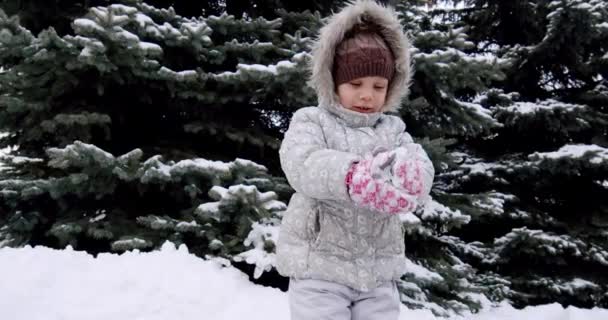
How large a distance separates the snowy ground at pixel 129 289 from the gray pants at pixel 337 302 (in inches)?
67.5

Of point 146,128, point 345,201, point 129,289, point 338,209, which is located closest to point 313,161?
point 345,201

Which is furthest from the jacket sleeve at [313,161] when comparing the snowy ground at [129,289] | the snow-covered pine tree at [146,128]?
the snow-covered pine tree at [146,128]

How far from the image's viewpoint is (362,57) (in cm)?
196

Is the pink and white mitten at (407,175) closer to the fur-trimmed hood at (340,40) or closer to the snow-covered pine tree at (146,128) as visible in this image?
the fur-trimmed hood at (340,40)

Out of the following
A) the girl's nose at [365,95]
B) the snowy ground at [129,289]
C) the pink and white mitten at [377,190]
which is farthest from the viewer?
the snowy ground at [129,289]

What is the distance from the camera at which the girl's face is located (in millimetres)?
1993

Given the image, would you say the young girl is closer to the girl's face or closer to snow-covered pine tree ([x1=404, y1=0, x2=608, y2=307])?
the girl's face

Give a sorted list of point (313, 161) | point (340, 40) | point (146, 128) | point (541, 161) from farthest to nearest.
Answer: point (541, 161) < point (146, 128) < point (340, 40) < point (313, 161)

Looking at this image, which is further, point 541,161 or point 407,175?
point 541,161

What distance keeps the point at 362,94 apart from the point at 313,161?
0.44 m

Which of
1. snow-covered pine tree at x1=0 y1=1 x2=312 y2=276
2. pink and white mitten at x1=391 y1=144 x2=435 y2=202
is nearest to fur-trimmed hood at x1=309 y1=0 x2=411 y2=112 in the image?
pink and white mitten at x1=391 y1=144 x2=435 y2=202

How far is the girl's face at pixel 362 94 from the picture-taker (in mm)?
1993

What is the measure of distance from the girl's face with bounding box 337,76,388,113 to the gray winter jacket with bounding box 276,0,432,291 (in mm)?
28

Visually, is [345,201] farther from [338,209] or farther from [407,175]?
[407,175]
